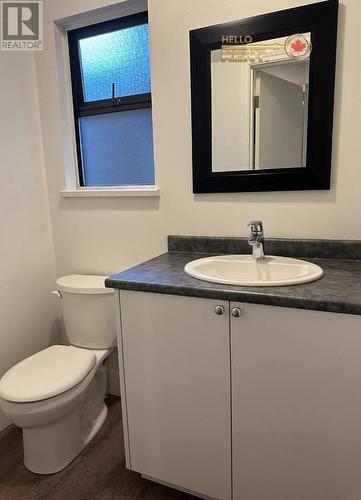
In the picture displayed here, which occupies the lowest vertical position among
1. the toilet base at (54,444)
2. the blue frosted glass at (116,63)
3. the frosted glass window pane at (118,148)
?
the toilet base at (54,444)

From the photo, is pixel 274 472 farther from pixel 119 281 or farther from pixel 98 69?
pixel 98 69

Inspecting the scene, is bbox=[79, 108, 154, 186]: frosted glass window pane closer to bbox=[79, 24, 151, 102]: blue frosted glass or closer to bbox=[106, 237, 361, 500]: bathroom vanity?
bbox=[79, 24, 151, 102]: blue frosted glass

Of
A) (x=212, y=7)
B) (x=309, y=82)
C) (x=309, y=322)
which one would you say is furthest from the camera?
(x=212, y=7)

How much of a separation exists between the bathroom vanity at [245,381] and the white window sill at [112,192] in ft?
1.54

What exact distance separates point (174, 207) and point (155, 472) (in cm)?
111

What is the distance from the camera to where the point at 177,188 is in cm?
165

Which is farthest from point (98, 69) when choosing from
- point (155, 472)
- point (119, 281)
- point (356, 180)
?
point (155, 472)

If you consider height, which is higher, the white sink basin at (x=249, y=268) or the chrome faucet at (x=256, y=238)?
the chrome faucet at (x=256, y=238)

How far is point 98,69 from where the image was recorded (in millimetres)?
1892

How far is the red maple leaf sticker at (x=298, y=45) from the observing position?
4.33 ft

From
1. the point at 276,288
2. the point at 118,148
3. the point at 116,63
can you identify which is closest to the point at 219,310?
the point at 276,288

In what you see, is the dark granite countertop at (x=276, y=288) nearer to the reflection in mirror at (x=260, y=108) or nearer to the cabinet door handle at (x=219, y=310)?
the cabinet door handle at (x=219, y=310)

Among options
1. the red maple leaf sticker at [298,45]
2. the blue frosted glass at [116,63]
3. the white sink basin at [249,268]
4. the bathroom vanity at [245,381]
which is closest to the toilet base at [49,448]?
the bathroom vanity at [245,381]

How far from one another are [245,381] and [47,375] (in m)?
0.86
